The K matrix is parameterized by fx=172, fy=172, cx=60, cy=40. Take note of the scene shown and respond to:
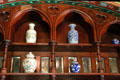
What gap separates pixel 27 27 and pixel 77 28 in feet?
2.67

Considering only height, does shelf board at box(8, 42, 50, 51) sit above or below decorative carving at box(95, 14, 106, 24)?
below

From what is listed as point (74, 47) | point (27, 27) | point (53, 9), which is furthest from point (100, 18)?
point (27, 27)

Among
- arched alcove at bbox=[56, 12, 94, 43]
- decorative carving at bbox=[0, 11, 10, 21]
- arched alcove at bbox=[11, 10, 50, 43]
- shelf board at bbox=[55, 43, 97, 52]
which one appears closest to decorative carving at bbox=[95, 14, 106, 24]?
arched alcove at bbox=[56, 12, 94, 43]

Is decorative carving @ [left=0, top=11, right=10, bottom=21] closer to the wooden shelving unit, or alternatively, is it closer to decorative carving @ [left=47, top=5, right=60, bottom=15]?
the wooden shelving unit

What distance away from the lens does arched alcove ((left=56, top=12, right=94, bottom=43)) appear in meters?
2.69

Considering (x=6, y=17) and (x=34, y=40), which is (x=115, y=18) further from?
(x=6, y=17)

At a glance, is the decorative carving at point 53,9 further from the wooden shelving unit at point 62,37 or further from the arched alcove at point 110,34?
the arched alcove at point 110,34

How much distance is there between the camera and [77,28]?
9.30ft

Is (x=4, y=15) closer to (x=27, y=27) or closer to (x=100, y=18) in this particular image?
(x=27, y=27)

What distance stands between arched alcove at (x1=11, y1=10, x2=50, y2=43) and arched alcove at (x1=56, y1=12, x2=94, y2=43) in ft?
0.65

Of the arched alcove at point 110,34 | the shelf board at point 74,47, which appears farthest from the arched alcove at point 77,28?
the arched alcove at point 110,34

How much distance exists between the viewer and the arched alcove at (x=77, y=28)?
269 cm

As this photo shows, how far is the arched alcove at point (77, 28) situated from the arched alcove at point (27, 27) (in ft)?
0.65

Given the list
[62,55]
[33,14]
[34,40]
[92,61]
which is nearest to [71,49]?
[62,55]
